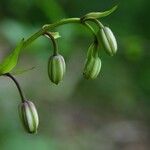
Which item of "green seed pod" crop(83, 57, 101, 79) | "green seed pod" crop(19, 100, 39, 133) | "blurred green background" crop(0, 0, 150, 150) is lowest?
"green seed pod" crop(19, 100, 39, 133)

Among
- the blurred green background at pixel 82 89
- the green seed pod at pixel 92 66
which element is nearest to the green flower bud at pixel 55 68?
the green seed pod at pixel 92 66

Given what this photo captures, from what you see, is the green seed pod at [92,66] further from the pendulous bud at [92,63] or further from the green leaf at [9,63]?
the green leaf at [9,63]

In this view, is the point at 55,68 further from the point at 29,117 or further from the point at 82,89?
the point at 82,89

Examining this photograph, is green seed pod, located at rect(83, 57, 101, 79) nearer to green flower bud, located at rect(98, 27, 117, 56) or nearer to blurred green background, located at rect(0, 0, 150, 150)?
green flower bud, located at rect(98, 27, 117, 56)

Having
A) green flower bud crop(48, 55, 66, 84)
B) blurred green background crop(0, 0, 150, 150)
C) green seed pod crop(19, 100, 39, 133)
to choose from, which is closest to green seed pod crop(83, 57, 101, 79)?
green flower bud crop(48, 55, 66, 84)

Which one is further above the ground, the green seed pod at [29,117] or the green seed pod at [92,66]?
the green seed pod at [92,66]

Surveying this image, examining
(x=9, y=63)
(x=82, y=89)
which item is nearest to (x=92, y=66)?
(x=9, y=63)

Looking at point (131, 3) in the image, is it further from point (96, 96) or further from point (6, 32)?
point (6, 32)

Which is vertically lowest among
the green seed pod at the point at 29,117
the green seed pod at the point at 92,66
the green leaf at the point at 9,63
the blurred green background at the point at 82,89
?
the green seed pod at the point at 29,117
